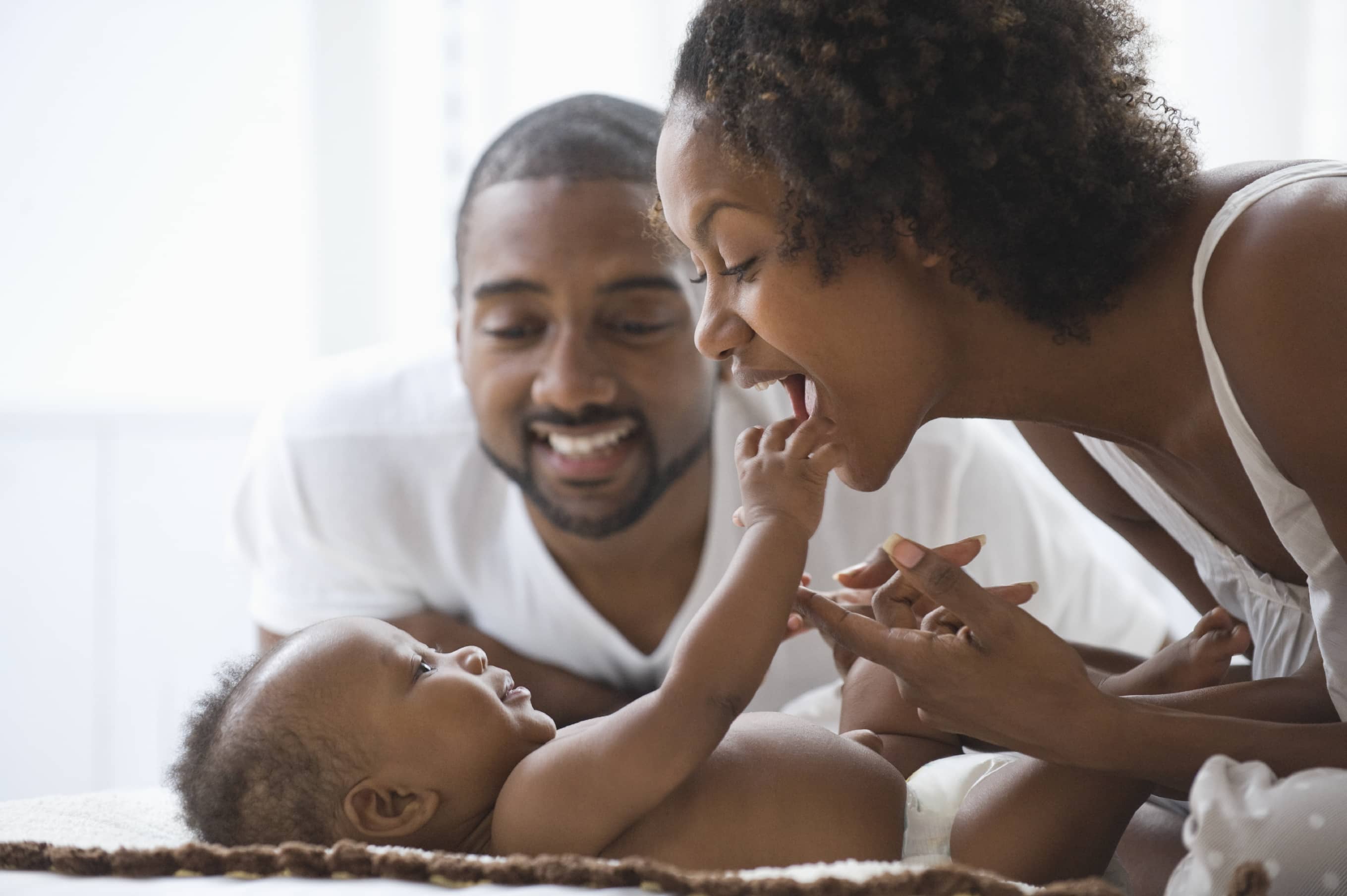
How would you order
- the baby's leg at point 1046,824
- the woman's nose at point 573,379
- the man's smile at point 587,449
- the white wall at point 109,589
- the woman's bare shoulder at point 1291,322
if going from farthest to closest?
→ 1. the white wall at point 109,589
2. the man's smile at point 587,449
3. the woman's nose at point 573,379
4. the baby's leg at point 1046,824
5. the woman's bare shoulder at point 1291,322

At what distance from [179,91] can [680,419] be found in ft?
6.36

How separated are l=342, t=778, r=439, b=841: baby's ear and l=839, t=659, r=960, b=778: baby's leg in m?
0.51

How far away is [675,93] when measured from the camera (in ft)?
4.46

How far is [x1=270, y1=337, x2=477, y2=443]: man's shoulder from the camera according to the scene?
2479mm

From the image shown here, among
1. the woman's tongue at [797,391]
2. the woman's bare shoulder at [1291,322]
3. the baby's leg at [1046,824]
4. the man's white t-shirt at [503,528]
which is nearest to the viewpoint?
the woman's bare shoulder at [1291,322]

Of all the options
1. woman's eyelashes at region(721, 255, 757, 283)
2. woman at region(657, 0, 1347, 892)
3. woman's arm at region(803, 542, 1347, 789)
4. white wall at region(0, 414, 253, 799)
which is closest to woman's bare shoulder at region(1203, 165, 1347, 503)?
woman at region(657, 0, 1347, 892)

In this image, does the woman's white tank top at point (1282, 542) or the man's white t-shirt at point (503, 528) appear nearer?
the woman's white tank top at point (1282, 542)

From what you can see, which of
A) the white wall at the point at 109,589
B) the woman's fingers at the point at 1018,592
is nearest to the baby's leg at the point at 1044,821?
the woman's fingers at the point at 1018,592

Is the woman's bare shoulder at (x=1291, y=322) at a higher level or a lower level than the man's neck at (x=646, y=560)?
higher

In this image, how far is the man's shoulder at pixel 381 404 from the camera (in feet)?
8.13

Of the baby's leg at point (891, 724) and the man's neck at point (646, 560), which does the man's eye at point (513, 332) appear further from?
the baby's leg at point (891, 724)

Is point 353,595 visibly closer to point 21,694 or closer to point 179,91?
point 21,694

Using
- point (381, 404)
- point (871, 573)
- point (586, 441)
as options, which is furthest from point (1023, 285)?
point (381, 404)

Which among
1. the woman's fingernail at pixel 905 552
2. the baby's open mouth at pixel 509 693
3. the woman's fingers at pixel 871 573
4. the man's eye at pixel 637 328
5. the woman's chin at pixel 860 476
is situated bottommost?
the baby's open mouth at pixel 509 693
